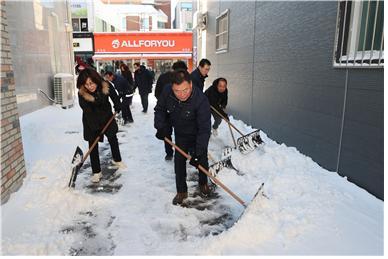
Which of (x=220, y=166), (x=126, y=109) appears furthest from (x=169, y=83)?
(x=126, y=109)

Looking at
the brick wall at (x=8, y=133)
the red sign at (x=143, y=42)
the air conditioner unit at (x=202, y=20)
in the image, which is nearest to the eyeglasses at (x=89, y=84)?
the brick wall at (x=8, y=133)

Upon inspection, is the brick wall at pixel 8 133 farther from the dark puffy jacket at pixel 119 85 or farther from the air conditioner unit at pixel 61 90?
the air conditioner unit at pixel 61 90

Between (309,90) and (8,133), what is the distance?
4.28 m

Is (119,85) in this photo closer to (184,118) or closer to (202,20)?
(184,118)

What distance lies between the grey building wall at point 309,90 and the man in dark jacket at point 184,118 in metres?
1.88

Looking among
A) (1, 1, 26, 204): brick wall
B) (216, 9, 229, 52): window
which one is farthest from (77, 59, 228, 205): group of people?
(216, 9, 229, 52): window

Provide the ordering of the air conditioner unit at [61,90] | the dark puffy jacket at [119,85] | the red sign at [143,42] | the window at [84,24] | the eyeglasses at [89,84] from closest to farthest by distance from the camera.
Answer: the eyeglasses at [89,84]
the dark puffy jacket at [119,85]
the air conditioner unit at [61,90]
the red sign at [143,42]
the window at [84,24]

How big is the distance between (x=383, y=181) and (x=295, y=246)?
1.47 meters

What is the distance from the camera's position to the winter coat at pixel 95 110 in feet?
14.4

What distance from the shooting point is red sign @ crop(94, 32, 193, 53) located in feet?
62.1

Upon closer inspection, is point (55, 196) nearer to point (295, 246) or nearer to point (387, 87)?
point (295, 246)

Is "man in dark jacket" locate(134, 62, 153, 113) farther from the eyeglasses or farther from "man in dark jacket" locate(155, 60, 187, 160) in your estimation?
the eyeglasses

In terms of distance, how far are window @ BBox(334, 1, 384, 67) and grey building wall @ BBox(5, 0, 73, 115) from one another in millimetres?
7706

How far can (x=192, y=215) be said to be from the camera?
3.76m
